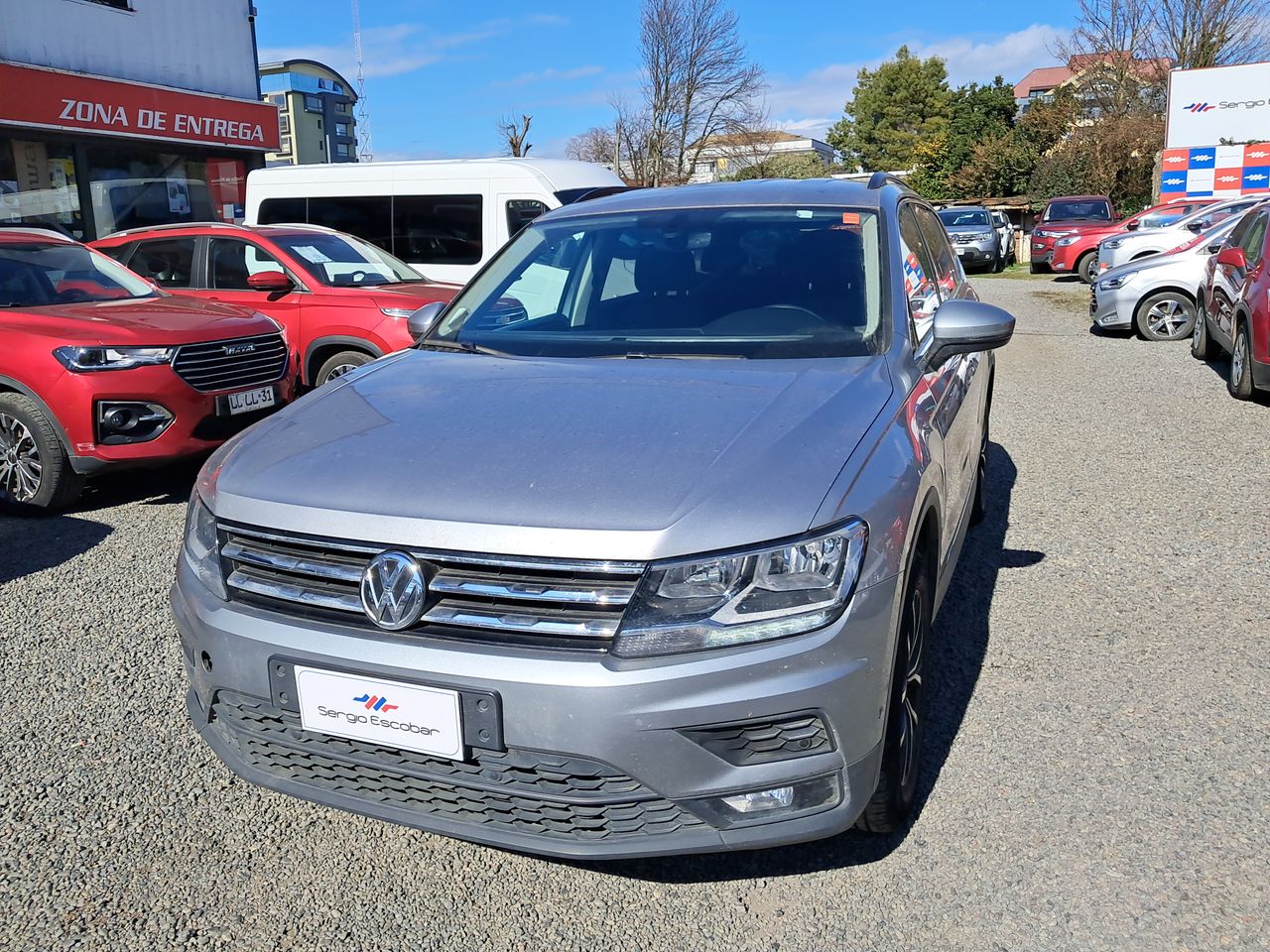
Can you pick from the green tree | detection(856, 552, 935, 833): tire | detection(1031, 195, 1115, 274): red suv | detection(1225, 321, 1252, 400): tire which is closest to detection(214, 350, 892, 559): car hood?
detection(856, 552, 935, 833): tire

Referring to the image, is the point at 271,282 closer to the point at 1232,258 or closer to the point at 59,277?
the point at 59,277

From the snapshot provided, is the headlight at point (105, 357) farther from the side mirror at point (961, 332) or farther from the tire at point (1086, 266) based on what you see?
the tire at point (1086, 266)

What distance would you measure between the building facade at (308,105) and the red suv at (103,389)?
52.7 m

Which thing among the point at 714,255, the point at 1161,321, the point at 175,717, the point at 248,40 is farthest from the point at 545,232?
the point at 248,40

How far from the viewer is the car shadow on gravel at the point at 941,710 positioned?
2.67 metres

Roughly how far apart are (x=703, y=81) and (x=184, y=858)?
45.2 metres

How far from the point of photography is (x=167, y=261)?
8.63 metres

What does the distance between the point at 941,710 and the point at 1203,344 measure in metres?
9.04

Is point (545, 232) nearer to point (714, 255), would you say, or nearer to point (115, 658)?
point (714, 255)

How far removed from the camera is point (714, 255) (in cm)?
359

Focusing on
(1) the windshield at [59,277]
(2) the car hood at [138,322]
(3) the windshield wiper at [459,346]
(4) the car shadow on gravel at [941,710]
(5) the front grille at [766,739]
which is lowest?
(4) the car shadow on gravel at [941,710]

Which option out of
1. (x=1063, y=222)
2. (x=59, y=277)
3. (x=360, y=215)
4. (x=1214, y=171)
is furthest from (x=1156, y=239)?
(x=1214, y=171)

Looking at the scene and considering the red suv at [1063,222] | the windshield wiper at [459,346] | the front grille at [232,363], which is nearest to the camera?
the windshield wiper at [459,346]

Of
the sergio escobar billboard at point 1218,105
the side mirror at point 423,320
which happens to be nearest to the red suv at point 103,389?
the side mirror at point 423,320
